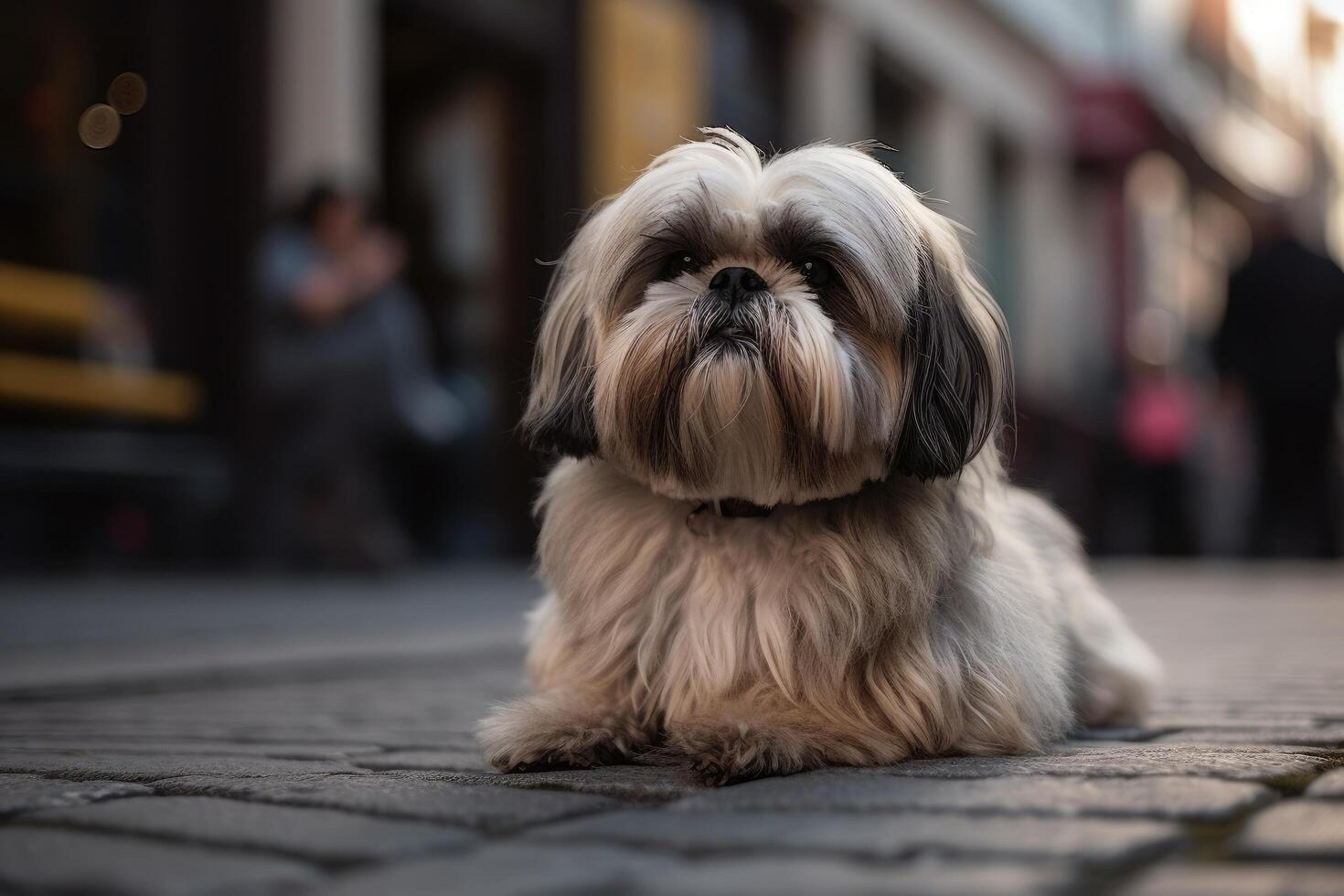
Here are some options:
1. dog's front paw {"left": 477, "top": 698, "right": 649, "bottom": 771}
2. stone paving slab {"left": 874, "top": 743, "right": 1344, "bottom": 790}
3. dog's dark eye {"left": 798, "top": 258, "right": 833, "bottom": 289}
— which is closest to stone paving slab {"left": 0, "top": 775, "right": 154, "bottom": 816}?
dog's front paw {"left": 477, "top": 698, "right": 649, "bottom": 771}

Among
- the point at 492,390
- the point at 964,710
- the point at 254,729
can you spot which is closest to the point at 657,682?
the point at 964,710

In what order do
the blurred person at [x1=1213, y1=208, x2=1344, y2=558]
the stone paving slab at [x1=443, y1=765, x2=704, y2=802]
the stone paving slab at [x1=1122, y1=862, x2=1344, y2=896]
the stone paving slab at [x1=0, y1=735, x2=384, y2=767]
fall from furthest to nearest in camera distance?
the blurred person at [x1=1213, y1=208, x2=1344, y2=558]
the stone paving slab at [x1=0, y1=735, x2=384, y2=767]
the stone paving slab at [x1=443, y1=765, x2=704, y2=802]
the stone paving slab at [x1=1122, y1=862, x2=1344, y2=896]

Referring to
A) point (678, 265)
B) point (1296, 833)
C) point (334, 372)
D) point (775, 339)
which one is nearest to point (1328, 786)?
point (1296, 833)

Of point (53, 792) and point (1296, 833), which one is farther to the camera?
point (53, 792)

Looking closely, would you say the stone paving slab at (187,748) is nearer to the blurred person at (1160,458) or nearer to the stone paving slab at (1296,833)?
the stone paving slab at (1296,833)

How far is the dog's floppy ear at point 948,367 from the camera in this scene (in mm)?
3539

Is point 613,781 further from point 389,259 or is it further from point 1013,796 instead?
point 389,259

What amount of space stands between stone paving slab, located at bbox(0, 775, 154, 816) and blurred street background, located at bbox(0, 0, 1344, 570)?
7.22 ft

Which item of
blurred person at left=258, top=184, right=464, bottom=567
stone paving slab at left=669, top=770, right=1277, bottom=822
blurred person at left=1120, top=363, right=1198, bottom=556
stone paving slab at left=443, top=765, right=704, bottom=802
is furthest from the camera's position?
blurred person at left=1120, top=363, right=1198, bottom=556

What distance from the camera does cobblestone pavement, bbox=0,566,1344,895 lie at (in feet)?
7.11

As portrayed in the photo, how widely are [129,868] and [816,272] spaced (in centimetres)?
188

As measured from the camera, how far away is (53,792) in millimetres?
2973

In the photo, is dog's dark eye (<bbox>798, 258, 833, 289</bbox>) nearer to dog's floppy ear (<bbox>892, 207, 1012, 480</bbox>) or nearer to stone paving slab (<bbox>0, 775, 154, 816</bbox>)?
dog's floppy ear (<bbox>892, 207, 1012, 480</bbox>)

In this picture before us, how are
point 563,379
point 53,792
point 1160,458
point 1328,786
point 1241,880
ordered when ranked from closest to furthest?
point 1241,880 < point 1328,786 < point 53,792 < point 563,379 < point 1160,458
